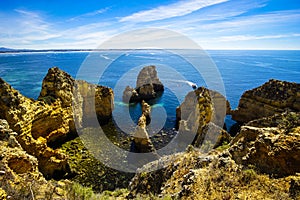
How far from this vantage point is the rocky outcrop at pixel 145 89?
163 feet

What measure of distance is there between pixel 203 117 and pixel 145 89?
27694mm

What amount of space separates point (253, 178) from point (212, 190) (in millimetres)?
1738

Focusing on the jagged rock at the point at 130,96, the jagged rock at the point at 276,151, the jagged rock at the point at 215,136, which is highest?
the jagged rock at the point at 276,151

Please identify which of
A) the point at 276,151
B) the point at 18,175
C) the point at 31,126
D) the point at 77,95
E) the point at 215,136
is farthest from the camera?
the point at 77,95

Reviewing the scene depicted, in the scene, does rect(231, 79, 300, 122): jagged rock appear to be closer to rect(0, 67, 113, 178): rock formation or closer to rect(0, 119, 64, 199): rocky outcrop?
rect(0, 67, 113, 178): rock formation

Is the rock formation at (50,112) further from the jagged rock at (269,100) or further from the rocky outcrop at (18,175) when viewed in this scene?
the jagged rock at (269,100)

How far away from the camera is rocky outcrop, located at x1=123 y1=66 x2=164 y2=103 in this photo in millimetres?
49719

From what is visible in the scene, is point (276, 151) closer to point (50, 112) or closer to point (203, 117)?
point (203, 117)

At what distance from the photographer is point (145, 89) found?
5388 centimetres

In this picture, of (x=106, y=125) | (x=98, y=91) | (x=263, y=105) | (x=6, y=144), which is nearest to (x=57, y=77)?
(x=98, y=91)

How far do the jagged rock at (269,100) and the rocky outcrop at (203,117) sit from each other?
3.07 metres

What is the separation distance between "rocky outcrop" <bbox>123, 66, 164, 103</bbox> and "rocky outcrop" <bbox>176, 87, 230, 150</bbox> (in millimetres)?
16333

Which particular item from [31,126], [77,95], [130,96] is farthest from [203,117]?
[130,96]

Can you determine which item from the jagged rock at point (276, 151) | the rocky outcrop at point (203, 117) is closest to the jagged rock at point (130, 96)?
the rocky outcrop at point (203, 117)
